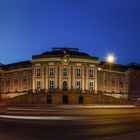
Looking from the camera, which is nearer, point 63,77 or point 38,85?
point 63,77

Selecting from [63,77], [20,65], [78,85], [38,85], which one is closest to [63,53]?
[63,77]

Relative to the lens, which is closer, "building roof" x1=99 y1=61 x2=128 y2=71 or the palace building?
the palace building

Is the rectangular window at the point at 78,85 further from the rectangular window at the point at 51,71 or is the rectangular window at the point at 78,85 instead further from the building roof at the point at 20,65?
the building roof at the point at 20,65

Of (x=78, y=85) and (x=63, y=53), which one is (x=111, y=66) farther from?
(x=63, y=53)

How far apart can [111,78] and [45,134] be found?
93.6m

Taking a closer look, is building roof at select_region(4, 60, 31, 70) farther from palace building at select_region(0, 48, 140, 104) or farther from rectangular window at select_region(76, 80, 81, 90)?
rectangular window at select_region(76, 80, 81, 90)

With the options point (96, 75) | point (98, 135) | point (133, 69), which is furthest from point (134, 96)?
point (98, 135)

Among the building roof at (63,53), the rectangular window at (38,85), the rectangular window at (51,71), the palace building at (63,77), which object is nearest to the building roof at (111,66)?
the palace building at (63,77)

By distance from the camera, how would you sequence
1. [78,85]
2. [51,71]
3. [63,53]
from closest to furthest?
[51,71], [78,85], [63,53]

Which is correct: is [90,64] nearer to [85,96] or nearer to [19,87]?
[85,96]

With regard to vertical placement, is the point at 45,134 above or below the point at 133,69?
below

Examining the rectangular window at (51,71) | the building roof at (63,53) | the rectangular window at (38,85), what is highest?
the building roof at (63,53)

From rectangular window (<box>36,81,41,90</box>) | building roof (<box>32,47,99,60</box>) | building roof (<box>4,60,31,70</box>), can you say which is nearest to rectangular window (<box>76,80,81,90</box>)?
building roof (<box>32,47,99,60</box>)

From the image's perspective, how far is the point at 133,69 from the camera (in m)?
115
